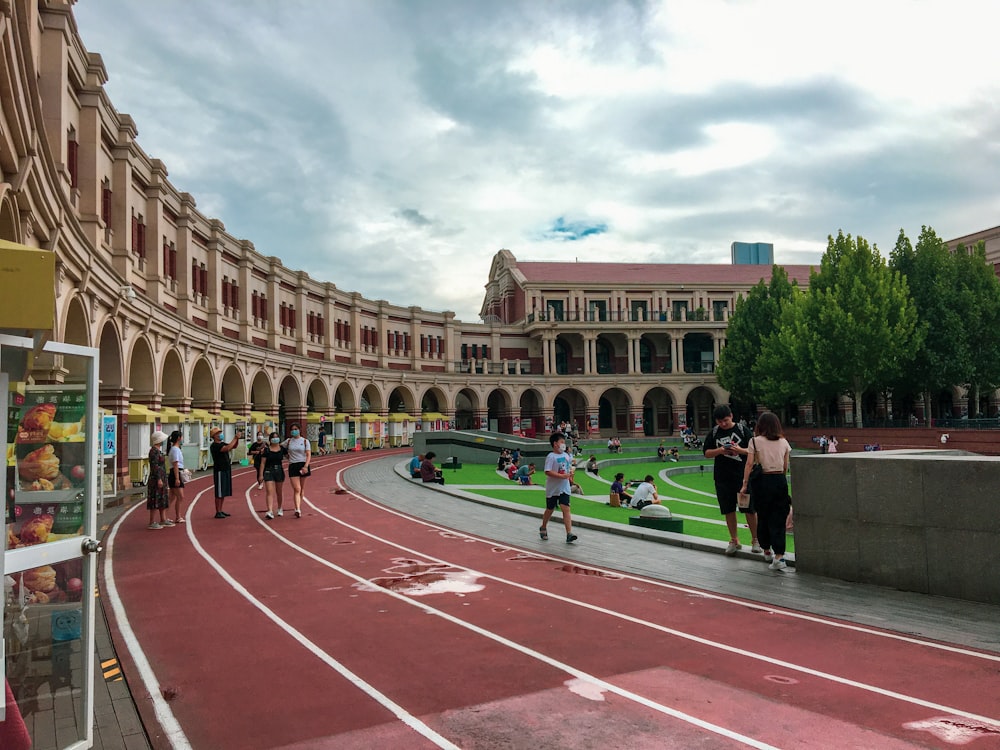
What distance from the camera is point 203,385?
109 ft

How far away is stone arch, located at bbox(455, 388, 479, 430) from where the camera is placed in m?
63.5

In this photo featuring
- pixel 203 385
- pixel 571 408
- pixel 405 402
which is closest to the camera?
pixel 203 385

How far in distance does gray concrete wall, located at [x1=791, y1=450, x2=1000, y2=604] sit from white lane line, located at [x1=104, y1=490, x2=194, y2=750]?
287 inches

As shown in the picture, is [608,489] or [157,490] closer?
[157,490]

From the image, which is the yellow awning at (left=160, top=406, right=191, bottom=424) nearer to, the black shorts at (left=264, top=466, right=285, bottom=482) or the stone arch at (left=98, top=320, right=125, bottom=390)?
the stone arch at (left=98, top=320, right=125, bottom=390)

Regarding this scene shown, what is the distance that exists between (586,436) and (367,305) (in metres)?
22.8

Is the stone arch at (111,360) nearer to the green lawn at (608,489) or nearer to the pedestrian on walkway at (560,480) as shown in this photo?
the green lawn at (608,489)

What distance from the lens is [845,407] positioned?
6262cm

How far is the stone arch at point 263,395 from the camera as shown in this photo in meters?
40.7

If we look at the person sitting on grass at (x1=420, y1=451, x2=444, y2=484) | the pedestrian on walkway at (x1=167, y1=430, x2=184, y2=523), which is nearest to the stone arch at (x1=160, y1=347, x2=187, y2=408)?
the person sitting on grass at (x1=420, y1=451, x2=444, y2=484)

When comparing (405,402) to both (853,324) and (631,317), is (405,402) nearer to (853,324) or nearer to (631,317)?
(631,317)

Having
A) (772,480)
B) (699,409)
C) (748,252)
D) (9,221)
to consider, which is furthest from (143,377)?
(748,252)

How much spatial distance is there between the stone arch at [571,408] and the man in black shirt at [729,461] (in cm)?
5458

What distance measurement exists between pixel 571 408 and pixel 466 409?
10.1 metres
